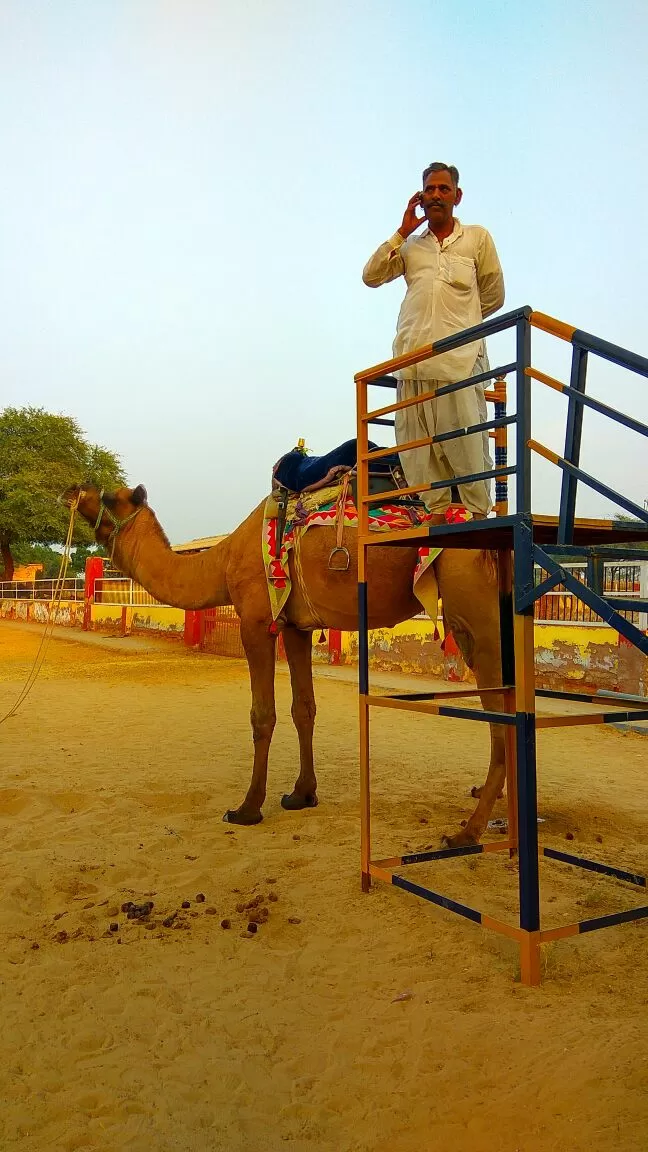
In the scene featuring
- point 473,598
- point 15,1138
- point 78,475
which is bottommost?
point 15,1138

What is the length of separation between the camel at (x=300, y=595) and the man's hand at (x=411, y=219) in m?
1.67

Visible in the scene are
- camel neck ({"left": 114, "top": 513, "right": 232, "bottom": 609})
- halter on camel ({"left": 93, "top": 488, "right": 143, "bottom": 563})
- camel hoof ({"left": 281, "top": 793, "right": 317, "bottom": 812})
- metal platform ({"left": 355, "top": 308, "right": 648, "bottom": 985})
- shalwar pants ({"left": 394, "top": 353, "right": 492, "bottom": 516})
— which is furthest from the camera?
halter on camel ({"left": 93, "top": 488, "right": 143, "bottom": 563})

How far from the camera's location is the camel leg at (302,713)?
5453 millimetres

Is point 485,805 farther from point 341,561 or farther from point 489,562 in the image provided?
point 341,561

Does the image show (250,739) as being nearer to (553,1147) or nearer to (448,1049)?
(448,1049)

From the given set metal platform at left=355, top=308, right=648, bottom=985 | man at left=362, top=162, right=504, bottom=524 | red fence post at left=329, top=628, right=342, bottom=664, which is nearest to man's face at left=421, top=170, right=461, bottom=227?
man at left=362, top=162, right=504, bottom=524

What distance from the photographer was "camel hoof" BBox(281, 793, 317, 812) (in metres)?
5.38

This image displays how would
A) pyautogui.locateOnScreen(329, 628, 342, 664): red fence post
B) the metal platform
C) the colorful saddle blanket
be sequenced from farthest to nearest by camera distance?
pyautogui.locateOnScreen(329, 628, 342, 664): red fence post
the colorful saddle blanket
the metal platform

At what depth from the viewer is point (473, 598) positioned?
424 centimetres

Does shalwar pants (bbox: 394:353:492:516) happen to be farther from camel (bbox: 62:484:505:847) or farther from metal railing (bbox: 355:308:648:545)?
metal railing (bbox: 355:308:648:545)

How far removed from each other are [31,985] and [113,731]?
5772 millimetres

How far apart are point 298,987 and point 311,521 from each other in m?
2.70

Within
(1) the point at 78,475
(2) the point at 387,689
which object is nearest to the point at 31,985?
(2) the point at 387,689

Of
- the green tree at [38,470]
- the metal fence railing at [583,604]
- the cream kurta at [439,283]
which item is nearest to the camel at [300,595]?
the cream kurta at [439,283]
